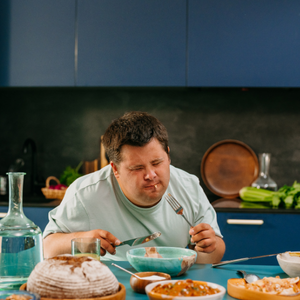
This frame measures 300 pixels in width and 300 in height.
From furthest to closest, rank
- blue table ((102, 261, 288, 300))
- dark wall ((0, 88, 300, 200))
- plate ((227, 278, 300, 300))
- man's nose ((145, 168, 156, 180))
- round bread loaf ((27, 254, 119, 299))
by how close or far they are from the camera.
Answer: dark wall ((0, 88, 300, 200)), man's nose ((145, 168, 156, 180)), blue table ((102, 261, 288, 300)), plate ((227, 278, 300, 300)), round bread loaf ((27, 254, 119, 299))

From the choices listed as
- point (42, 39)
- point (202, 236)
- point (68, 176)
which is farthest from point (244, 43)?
point (202, 236)

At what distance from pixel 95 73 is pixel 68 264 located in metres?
2.14

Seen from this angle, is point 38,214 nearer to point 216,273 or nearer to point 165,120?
point 165,120

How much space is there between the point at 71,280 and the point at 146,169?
63 cm

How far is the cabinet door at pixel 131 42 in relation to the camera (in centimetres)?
273

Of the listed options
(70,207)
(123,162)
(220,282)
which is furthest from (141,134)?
(220,282)

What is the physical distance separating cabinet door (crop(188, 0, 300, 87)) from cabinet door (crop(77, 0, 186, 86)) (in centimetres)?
11

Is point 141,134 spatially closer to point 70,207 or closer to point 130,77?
point 70,207

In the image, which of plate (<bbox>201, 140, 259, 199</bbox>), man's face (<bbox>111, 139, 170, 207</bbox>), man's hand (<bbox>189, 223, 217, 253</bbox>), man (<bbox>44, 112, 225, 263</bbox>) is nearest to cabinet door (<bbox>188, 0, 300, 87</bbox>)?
plate (<bbox>201, 140, 259, 199</bbox>)

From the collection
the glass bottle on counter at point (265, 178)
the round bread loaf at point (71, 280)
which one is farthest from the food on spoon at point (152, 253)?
the glass bottle on counter at point (265, 178)

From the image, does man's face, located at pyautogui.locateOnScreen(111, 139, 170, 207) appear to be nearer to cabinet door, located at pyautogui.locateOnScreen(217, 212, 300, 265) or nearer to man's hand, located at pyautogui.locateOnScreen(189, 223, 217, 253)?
man's hand, located at pyautogui.locateOnScreen(189, 223, 217, 253)

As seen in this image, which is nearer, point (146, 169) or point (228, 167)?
point (146, 169)

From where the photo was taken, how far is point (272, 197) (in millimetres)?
2551

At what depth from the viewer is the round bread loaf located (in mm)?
766
